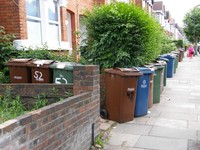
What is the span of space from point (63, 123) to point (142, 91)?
119 inches

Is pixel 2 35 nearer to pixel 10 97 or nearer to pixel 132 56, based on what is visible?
pixel 10 97

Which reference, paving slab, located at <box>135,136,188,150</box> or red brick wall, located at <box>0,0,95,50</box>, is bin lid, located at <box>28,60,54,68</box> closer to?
red brick wall, located at <box>0,0,95,50</box>

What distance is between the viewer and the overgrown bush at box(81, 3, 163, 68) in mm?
7164

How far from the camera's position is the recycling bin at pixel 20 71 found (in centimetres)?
563

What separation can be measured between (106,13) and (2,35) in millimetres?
2758

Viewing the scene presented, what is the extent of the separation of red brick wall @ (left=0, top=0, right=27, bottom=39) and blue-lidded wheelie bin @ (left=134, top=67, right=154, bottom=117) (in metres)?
3.14

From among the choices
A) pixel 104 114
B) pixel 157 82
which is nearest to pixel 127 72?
pixel 104 114

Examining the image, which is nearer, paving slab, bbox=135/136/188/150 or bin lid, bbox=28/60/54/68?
paving slab, bbox=135/136/188/150

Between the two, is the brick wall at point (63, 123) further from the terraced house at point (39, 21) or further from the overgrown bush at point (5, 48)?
the terraced house at point (39, 21)

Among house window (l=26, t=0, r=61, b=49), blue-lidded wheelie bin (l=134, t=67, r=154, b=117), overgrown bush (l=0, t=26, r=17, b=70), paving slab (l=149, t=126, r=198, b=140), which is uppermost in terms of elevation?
house window (l=26, t=0, r=61, b=49)

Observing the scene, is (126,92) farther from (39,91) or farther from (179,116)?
(39,91)

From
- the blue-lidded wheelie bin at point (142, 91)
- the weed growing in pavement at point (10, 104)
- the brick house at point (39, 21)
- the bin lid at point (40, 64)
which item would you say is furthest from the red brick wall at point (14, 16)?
the blue-lidded wheelie bin at point (142, 91)

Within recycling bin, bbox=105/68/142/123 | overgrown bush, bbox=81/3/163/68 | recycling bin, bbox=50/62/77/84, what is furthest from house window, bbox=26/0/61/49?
recycling bin, bbox=105/68/142/123

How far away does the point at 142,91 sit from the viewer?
619 cm
